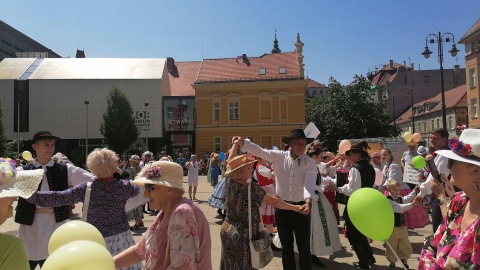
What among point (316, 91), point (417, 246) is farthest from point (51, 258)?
point (316, 91)

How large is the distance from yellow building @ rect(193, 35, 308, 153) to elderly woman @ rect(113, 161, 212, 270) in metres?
39.5

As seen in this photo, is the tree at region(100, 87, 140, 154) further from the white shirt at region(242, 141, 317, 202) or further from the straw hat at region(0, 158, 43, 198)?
the straw hat at region(0, 158, 43, 198)

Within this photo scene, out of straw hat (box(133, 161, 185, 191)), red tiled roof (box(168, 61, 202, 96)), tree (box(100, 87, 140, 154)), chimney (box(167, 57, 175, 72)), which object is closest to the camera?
straw hat (box(133, 161, 185, 191))

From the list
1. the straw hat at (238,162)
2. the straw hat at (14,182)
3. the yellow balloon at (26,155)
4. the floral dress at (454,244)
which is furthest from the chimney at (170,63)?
the floral dress at (454,244)

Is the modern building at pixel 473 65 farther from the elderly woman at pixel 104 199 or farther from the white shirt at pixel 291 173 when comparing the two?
the elderly woman at pixel 104 199

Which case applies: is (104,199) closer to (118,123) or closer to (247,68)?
(118,123)

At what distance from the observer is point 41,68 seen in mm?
46719

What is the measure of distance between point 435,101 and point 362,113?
22.0 meters

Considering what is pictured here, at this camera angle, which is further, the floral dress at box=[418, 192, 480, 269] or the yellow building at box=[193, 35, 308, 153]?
the yellow building at box=[193, 35, 308, 153]

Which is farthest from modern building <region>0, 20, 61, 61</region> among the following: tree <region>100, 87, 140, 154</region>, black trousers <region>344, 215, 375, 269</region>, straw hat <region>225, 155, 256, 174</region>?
straw hat <region>225, 155, 256, 174</region>

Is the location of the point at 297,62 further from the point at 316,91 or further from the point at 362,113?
the point at 316,91

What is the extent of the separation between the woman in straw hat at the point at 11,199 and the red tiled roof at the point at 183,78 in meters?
47.5

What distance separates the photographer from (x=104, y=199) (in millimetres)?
3898

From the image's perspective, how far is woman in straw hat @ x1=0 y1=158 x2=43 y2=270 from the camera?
202 centimetres
